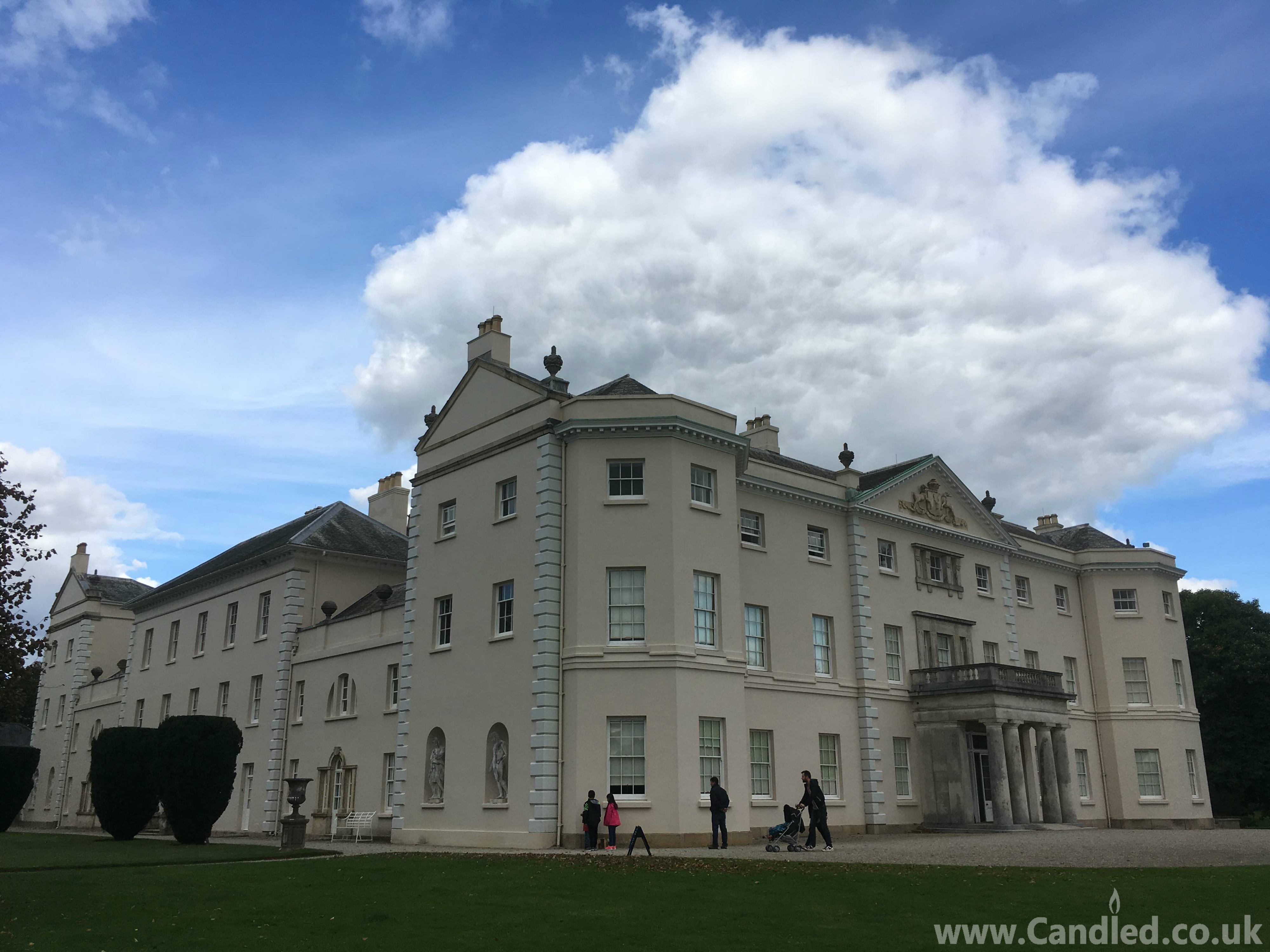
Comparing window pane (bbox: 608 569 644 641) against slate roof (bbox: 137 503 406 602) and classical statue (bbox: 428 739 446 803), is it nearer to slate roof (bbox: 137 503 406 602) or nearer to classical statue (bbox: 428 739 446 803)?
classical statue (bbox: 428 739 446 803)

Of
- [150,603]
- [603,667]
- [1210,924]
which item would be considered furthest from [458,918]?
[150,603]

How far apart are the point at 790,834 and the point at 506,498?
12.1 m

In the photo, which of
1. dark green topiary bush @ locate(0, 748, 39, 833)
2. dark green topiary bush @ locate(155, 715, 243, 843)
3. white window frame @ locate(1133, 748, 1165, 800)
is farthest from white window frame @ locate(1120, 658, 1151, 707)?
dark green topiary bush @ locate(0, 748, 39, 833)

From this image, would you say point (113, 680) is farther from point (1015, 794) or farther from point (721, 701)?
Answer: point (1015, 794)

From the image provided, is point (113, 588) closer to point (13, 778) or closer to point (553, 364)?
point (13, 778)

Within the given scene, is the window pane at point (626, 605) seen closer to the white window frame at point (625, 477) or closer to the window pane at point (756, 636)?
the white window frame at point (625, 477)

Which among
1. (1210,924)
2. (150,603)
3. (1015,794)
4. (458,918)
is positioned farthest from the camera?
(150,603)

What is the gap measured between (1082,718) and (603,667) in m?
25.5

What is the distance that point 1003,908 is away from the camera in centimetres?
1245

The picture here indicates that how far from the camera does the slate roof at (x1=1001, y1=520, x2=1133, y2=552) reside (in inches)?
1780

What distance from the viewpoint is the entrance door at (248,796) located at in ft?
130

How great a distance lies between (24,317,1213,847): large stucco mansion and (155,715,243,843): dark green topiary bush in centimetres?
500

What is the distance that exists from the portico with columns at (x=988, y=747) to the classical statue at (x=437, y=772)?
16053 mm

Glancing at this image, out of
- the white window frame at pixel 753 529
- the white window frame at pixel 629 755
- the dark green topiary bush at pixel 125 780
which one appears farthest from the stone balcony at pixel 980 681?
Result: the dark green topiary bush at pixel 125 780
